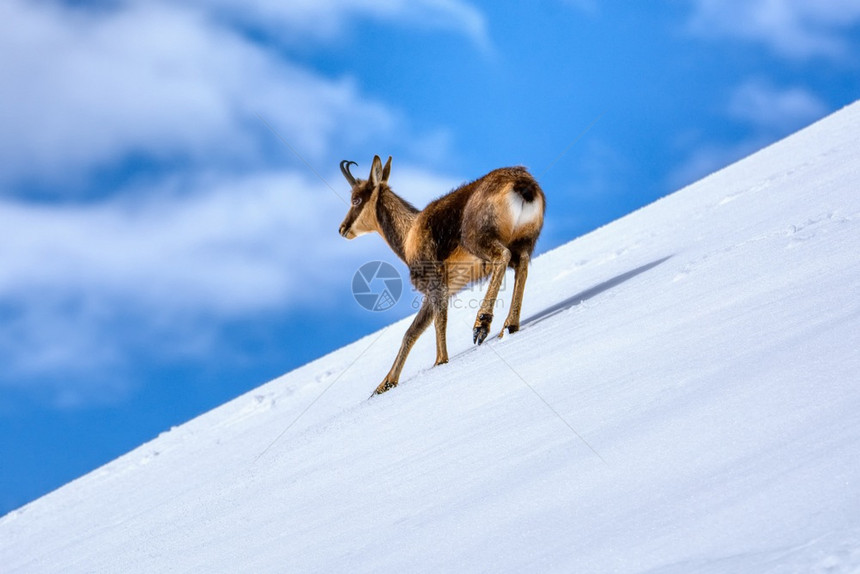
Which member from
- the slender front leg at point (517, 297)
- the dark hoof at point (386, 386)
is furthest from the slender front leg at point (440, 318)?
the slender front leg at point (517, 297)

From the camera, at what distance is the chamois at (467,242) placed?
21.5ft

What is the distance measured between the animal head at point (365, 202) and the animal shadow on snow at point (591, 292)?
184cm

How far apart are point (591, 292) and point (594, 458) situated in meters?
4.76

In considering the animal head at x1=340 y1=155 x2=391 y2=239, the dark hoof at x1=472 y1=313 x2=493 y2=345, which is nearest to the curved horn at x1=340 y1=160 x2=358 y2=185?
the animal head at x1=340 y1=155 x2=391 y2=239

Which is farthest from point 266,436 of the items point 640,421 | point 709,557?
point 709,557

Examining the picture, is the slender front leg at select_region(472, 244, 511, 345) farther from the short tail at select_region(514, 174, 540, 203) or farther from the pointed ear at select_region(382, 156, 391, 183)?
the pointed ear at select_region(382, 156, 391, 183)

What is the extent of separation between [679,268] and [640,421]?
3.58m

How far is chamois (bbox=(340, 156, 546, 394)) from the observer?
6566 millimetres

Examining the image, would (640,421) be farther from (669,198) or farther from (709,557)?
(669,198)

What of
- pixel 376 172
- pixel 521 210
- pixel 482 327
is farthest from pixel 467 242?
pixel 376 172

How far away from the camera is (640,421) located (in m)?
2.85

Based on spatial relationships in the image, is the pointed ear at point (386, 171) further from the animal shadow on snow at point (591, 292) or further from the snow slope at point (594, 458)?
the snow slope at point (594, 458)

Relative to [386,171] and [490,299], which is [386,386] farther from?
[386,171]

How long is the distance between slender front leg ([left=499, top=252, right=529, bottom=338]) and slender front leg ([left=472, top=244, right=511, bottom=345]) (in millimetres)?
256
